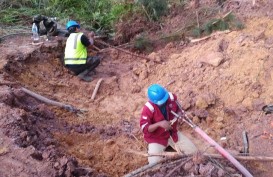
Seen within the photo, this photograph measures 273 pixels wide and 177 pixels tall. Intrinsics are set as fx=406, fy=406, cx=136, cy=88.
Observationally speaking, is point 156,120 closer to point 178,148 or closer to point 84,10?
point 178,148

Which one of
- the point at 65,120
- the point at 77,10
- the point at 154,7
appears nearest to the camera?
the point at 65,120

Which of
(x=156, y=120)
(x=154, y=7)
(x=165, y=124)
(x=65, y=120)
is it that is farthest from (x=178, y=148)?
(x=154, y=7)

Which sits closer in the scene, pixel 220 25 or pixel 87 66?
pixel 220 25

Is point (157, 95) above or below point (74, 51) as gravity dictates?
above

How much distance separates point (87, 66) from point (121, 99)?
4.05 ft

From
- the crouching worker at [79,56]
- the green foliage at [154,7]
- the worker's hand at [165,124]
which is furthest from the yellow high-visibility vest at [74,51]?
the worker's hand at [165,124]

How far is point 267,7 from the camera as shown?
26.1 feet

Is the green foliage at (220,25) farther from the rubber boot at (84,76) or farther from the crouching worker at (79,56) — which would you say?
the rubber boot at (84,76)

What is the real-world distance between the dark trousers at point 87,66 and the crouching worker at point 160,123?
3.30 metres

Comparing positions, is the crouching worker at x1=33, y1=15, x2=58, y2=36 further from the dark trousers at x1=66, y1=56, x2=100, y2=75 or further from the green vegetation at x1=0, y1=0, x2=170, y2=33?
the dark trousers at x1=66, y1=56, x2=100, y2=75

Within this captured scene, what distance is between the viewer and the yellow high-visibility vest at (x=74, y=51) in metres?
8.06

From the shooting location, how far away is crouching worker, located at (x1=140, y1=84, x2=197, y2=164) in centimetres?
504

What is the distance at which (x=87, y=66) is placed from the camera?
8.39 m

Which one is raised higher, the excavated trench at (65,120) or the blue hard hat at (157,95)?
the blue hard hat at (157,95)
